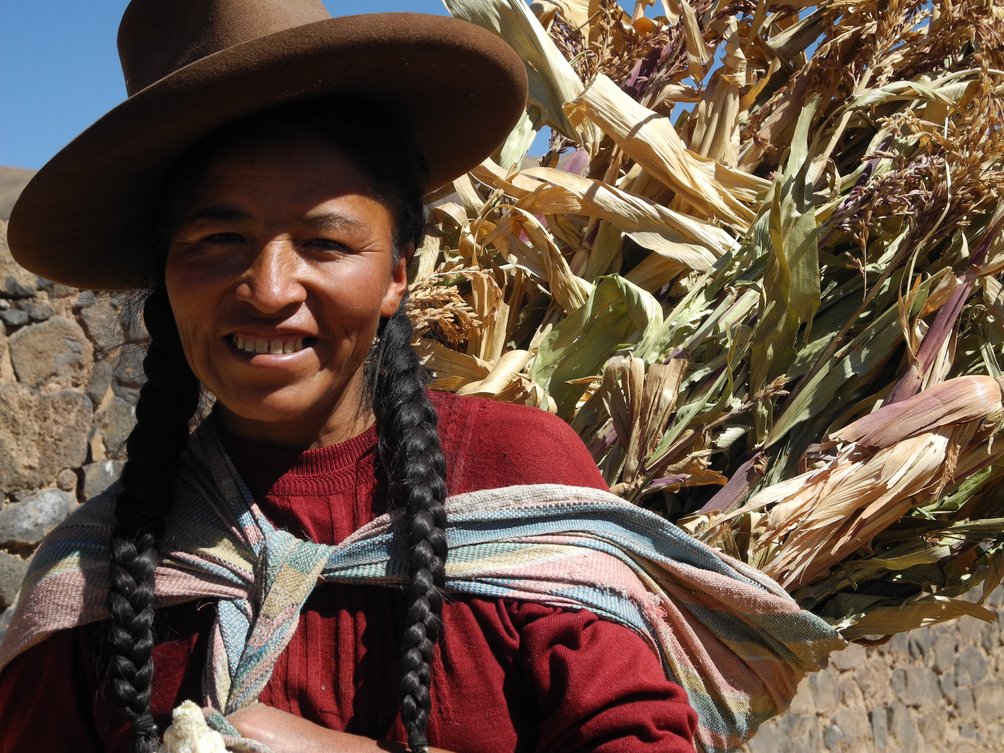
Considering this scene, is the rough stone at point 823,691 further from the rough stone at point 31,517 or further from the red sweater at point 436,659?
the red sweater at point 436,659

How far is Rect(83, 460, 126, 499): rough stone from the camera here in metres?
3.83

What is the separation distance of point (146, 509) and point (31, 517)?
2.54 meters

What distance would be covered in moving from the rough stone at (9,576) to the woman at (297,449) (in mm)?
2401

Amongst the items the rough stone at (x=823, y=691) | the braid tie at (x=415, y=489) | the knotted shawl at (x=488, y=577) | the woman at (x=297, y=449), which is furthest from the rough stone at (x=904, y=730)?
the braid tie at (x=415, y=489)

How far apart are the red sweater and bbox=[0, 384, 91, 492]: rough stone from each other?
240 cm

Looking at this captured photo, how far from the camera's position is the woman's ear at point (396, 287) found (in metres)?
1.47

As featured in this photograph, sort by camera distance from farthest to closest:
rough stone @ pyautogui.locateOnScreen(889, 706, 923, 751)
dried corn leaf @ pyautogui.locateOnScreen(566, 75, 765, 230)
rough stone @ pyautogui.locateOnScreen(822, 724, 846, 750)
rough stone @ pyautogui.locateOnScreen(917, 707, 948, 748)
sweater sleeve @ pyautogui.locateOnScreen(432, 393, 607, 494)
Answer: rough stone @ pyautogui.locateOnScreen(917, 707, 948, 748), rough stone @ pyautogui.locateOnScreen(889, 706, 923, 751), rough stone @ pyautogui.locateOnScreen(822, 724, 846, 750), dried corn leaf @ pyautogui.locateOnScreen(566, 75, 765, 230), sweater sleeve @ pyautogui.locateOnScreen(432, 393, 607, 494)

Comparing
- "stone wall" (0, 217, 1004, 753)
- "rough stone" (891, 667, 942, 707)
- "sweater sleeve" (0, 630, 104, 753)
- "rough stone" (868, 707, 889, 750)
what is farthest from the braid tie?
"rough stone" (891, 667, 942, 707)

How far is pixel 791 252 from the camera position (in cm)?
189

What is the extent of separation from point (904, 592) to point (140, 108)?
1.49 metres

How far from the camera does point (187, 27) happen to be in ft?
4.49

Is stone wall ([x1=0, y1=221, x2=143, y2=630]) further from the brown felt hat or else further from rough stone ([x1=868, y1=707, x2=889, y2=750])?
rough stone ([x1=868, y1=707, x2=889, y2=750])

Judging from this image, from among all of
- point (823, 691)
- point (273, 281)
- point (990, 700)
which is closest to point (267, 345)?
point (273, 281)

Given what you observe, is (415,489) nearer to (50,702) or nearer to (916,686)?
(50,702)
